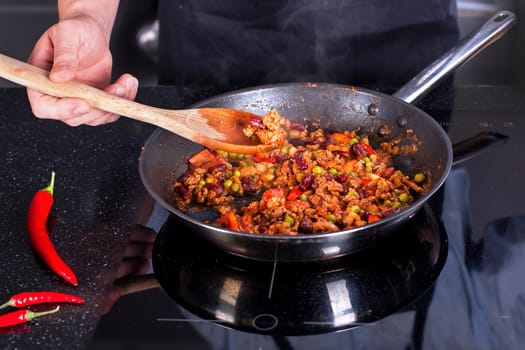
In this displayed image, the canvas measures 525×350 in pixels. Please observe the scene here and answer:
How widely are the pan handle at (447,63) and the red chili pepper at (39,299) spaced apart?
95cm

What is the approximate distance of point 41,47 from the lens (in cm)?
160

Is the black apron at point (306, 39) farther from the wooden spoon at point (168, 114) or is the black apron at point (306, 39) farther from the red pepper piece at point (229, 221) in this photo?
the red pepper piece at point (229, 221)

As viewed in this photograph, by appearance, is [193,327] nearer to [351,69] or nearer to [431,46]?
[351,69]

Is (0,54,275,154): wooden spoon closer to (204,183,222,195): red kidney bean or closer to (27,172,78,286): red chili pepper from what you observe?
(204,183,222,195): red kidney bean

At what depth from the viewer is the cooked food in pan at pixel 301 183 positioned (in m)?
1.45

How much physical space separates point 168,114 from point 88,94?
0.19m

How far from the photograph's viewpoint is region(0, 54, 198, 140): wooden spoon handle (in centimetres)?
138

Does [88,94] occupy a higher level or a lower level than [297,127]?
higher

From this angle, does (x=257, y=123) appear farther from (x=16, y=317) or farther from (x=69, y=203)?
(x=16, y=317)

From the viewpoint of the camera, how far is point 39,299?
4.21 ft

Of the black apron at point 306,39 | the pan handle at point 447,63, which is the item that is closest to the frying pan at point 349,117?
the pan handle at point 447,63

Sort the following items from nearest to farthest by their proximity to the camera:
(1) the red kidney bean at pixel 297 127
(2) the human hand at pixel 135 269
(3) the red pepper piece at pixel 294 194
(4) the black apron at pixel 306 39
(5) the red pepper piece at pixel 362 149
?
1. (2) the human hand at pixel 135 269
2. (3) the red pepper piece at pixel 294 194
3. (5) the red pepper piece at pixel 362 149
4. (1) the red kidney bean at pixel 297 127
5. (4) the black apron at pixel 306 39

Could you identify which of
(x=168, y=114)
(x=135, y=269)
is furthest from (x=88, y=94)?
(x=135, y=269)

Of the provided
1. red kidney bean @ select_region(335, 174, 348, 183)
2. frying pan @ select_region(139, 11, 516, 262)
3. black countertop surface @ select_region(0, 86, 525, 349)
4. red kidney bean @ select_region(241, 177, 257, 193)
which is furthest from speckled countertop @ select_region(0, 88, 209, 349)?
red kidney bean @ select_region(335, 174, 348, 183)
